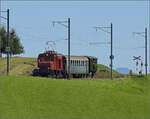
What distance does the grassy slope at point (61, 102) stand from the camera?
28.1m

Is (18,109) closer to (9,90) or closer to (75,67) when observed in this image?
(9,90)

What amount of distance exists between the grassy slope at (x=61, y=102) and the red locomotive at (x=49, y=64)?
2085cm

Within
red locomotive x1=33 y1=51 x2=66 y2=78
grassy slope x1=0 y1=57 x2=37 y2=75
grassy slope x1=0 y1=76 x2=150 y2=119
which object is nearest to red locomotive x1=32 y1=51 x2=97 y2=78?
red locomotive x1=33 y1=51 x2=66 y2=78

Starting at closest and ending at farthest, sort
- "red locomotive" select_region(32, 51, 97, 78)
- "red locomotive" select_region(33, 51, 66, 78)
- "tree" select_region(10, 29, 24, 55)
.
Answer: "red locomotive" select_region(33, 51, 66, 78), "red locomotive" select_region(32, 51, 97, 78), "tree" select_region(10, 29, 24, 55)

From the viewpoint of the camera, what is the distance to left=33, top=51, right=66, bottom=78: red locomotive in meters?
60.0

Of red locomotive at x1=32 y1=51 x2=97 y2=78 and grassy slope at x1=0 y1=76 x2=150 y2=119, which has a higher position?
red locomotive at x1=32 y1=51 x2=97 y2=78

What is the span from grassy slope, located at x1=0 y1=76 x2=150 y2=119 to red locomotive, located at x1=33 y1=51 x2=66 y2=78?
2085 cm

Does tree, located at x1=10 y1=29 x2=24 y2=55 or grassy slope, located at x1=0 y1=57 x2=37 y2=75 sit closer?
grassy slope, located at x1=0 y1=57 x2=37 y2=75

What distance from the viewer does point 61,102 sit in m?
31.7

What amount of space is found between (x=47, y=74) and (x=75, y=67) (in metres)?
9.93

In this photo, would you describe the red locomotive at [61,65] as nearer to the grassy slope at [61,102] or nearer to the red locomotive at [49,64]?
the red locomotive at [49,64]

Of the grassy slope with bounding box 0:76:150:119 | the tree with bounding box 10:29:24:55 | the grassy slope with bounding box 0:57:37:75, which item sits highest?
the tree with bounding box 10:29:24:55

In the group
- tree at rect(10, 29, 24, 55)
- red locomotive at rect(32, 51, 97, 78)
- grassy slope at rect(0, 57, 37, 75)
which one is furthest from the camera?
tree at rect(10, 29, 24, 55)

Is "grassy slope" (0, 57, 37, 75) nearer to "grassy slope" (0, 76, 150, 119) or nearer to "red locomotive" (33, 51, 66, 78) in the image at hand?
"red locomotive" (33, 51, 66, 78)
